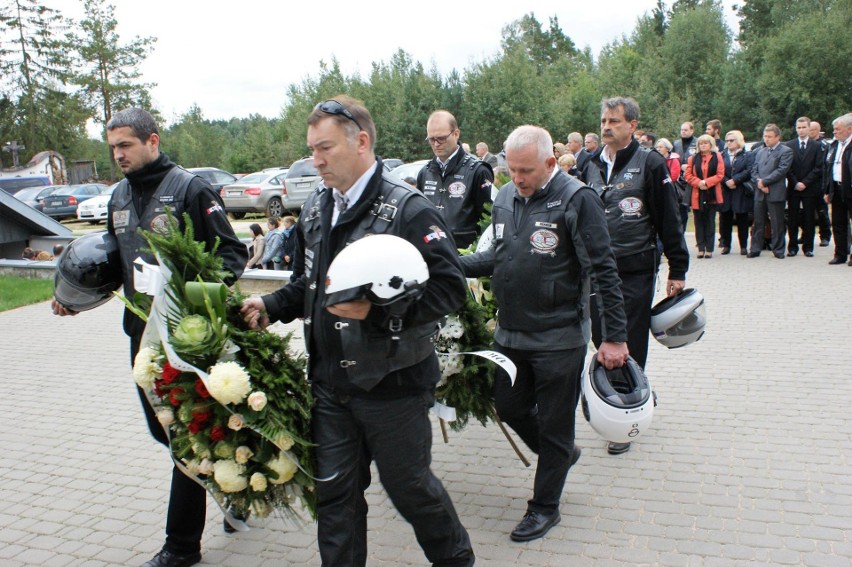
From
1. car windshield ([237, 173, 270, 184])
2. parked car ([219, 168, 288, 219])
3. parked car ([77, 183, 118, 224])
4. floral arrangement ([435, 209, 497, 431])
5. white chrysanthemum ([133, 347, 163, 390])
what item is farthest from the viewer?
parked car ([77, 183, 118, 224])

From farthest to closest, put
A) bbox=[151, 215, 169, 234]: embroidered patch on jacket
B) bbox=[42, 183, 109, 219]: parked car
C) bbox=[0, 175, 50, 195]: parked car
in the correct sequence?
bbox=[0, 175, 50, 195]: parked car → bbox=[42, 183, 109, 219]: parked car → bbox=[151, 215, 169, 234]: embroidered patch on jacket

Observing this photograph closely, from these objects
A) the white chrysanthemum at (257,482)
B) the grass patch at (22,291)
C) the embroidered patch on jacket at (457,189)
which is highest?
the embroidered patch on jacket at (457,189)

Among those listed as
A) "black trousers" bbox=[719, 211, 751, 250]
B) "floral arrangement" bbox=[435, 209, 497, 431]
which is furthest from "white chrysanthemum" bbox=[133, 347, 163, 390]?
"black trousers" bbox=[719, 211, 751, 250]

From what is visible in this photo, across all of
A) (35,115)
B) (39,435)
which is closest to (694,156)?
(39,435)

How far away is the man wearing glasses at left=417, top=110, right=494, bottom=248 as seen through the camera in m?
6.79

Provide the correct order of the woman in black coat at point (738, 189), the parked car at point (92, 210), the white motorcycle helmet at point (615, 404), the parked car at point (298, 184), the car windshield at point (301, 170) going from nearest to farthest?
the white motorcycle helmet at point (615, 404) < the woman in black coat at point (738, 189) < the parked car at point (298, 184) < the car windshield at point (301, 170) < the parked car at point (92, 210)

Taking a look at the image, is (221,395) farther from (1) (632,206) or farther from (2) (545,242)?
(1) (632,206)

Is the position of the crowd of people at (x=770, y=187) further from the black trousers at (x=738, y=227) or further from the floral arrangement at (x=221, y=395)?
the floral arrangement at (x=221, y=395)

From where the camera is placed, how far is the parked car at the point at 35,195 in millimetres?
32291

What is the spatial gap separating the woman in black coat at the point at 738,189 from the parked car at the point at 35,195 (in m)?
27.5

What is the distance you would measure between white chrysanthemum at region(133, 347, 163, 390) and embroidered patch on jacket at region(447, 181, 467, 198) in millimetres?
3958

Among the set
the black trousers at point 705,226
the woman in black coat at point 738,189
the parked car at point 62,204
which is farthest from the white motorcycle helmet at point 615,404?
the parked car at point 62,204

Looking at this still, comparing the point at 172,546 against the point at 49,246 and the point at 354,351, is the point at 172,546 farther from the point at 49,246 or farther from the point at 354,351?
the point at 49,246

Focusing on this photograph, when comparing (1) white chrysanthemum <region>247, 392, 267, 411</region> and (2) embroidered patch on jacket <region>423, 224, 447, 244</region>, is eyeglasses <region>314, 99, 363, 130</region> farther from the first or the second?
(1) white chrysanthemum <region>247, 392, 267, 411</region>
